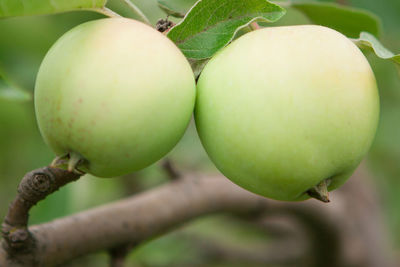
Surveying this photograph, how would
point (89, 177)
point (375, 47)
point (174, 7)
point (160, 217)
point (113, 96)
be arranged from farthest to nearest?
point (89, 177) → point (160, 217) → point (174, 7) → point (375, 47) → point (113, 96)

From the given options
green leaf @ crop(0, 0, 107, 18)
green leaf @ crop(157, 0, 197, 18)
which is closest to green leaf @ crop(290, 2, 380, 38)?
green leaf @ crop(157, 0, 197, 18)

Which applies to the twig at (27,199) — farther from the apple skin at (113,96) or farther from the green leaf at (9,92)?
the green leaf at (9,92)

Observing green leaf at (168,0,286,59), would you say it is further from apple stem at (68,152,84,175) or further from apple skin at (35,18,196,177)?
apple stem at (68,152,84,175)

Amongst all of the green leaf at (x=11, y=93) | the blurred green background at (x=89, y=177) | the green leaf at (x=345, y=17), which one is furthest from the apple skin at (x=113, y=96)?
the blurred green background at (x=89, y=177)

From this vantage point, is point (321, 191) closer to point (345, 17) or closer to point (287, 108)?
point (287, 108)

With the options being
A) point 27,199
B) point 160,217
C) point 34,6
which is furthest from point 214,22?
point 160,217
